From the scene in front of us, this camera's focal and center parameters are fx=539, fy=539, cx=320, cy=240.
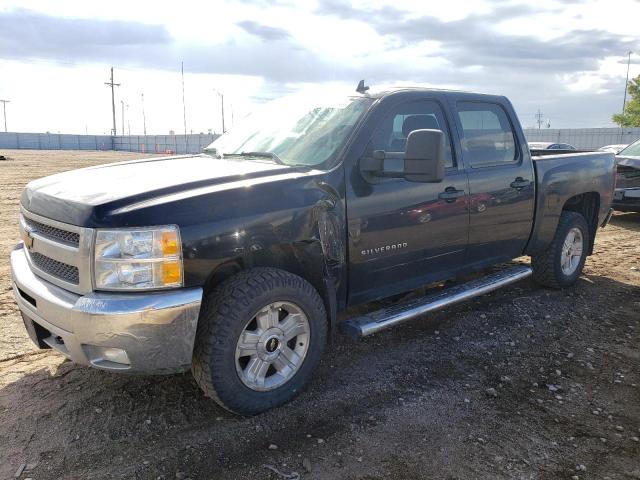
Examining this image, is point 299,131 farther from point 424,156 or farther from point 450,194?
point 450,194

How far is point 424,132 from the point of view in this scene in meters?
3.37

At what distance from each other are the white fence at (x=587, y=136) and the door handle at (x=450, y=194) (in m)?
39.7

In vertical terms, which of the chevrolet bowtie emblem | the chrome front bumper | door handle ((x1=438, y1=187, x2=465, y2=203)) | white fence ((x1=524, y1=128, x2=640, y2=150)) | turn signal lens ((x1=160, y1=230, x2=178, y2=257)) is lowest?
the chrome front bumper

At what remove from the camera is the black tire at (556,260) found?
220 inches

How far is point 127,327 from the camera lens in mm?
2727

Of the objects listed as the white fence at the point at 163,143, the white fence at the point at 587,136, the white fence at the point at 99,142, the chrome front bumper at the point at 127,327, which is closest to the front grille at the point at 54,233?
the chrome front bumper at the point at 127,327

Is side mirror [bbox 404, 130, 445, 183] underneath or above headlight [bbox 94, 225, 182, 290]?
above

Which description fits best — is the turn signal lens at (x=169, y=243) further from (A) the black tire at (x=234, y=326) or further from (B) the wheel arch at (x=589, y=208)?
(B) the wheel arch at (x=589, y=208)

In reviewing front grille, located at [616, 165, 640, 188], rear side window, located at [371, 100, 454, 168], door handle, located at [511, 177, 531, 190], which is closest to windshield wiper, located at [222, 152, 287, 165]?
rear side window, located at [371, 100, 454, 168]

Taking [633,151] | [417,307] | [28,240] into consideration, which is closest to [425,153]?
[417,307]

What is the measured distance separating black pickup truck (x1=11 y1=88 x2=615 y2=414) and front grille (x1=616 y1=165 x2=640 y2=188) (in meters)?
6.31

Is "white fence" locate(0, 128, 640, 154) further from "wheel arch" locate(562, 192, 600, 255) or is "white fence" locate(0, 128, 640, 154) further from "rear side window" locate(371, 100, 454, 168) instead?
"rear side window" locate(371, 100, 454, 168)

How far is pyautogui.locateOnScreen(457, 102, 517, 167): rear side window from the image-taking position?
177 inches

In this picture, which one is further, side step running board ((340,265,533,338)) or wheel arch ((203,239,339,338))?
side step running board ((340,265,533,338))
